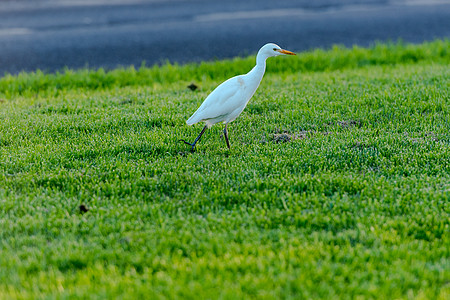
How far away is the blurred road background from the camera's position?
29.2 feet

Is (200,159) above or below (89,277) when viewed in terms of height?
above

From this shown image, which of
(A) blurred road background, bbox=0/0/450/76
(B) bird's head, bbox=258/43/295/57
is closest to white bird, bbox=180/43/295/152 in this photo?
(B) bird's head, bbox=258/43/295/57

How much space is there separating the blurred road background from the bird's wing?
14.1ft

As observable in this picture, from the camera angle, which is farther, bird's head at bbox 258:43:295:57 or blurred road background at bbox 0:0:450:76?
blurred road background at bbox 0:0:450:76

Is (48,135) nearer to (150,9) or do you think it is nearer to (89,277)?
(89,277)

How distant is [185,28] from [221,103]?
6943 millimetres

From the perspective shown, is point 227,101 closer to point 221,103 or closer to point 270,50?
point 221,103

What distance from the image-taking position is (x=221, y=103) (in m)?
4.32

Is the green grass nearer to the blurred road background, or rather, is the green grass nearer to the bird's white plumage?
the bird's white plumage

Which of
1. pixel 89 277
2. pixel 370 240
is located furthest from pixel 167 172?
pixel 370 240

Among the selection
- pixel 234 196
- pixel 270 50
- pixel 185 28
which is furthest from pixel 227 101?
pixel 185 28

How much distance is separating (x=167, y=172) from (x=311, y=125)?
1758 millimetres

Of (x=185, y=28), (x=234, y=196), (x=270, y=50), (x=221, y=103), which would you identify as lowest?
(x=234, y=196)

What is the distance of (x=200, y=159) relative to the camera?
14.0 feet
